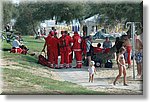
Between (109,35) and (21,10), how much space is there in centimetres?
141

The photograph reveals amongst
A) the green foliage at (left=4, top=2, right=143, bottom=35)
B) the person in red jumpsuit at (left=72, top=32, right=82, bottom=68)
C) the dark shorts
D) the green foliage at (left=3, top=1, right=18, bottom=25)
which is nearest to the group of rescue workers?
the person in red jumpsuit at (left=72, top=32, right=82, bottom=68)

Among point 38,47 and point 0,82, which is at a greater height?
point 38,47

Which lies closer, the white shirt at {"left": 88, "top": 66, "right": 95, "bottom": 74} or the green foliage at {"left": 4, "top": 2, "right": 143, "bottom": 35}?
the green foliage at {"left": 4, "top": 2, "right": 143, "bottom": 35}

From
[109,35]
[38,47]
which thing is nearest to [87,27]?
[109,35]

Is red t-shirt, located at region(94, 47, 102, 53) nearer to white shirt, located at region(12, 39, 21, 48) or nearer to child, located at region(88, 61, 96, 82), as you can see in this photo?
child, located at region(88, 61, 96, 82)

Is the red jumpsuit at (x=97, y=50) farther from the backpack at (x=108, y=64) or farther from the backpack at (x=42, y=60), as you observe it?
the backpack at (x=42, y=60)

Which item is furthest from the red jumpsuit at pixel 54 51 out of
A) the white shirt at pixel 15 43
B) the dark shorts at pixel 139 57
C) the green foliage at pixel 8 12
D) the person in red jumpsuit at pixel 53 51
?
the dark shorts at pixel 139 57

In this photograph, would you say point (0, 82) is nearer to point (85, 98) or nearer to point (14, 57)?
point (14, 57)

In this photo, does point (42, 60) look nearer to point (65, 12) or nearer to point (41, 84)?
point (41, 84)

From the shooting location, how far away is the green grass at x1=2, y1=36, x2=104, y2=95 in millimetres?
7449

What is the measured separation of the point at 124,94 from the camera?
7.51m

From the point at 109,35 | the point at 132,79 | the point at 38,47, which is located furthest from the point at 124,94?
the point at 38,47

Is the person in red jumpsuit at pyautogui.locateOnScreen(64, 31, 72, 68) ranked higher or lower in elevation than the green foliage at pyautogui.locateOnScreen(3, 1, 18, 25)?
lower

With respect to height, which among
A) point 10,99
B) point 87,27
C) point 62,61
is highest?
point 87,27
